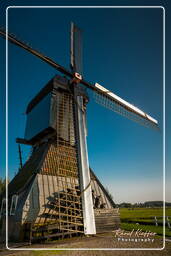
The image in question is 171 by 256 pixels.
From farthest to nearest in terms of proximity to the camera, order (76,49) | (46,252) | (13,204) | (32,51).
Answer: (76,49) < (13,204) < (32,51) < (46,252)

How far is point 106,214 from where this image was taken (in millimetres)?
12945

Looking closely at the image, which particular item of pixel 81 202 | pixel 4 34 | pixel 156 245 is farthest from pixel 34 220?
pixel 4 34

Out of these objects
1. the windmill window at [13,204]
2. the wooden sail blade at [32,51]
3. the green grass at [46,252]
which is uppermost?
the wooden sail blade at [32,51]

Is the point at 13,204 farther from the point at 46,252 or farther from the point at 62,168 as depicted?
the point at 46,252

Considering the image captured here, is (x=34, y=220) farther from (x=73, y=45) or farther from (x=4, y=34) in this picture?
(x=73, y=45)

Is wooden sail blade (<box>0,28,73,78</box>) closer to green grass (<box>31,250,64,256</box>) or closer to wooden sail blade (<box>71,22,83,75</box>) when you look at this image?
wooden sail blade (<box>71,22,83,75</box>)

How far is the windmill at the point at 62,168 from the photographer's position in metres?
10.3

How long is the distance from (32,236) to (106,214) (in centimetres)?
510

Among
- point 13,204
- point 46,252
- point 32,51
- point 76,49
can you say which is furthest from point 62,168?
point 76,49

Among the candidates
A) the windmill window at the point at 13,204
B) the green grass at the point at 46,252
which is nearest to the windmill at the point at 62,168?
the windmill window at the point at 13,204

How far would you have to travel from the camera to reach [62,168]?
13.0m

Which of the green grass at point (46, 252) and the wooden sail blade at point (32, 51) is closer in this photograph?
the green grass at point (46, 252)

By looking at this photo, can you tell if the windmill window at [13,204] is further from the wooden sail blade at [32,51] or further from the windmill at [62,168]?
the wooden sail blade at [32,51]

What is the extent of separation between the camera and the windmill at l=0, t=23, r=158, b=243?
1027 cm
